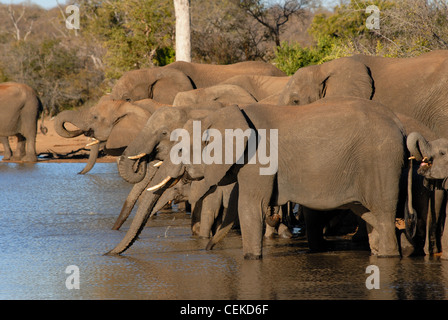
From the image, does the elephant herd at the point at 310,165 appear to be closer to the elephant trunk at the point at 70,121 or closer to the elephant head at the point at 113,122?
the elephant head at the point at 113,122

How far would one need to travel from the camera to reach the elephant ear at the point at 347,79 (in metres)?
10.1

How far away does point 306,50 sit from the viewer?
18.0 m

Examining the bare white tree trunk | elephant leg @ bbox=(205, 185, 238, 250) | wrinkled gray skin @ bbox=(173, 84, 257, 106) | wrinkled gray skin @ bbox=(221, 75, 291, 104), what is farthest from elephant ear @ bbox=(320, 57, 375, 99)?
the bare white tree trunk

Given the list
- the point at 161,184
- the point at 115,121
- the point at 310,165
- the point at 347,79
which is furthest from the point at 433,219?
the point at 115,121

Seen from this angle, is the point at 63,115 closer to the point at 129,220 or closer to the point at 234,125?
the point at 129,220

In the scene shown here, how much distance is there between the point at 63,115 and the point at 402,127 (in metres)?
5.86

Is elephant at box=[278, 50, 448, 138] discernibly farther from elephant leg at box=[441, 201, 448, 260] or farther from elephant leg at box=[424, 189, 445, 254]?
elephant leg at box=[441, 201, 448, 260]

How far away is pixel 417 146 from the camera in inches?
288

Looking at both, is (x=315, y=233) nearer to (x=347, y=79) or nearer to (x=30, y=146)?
(x=347, y=79)

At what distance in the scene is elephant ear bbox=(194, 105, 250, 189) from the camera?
7.39m

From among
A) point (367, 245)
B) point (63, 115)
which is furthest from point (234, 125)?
point (63, 115)

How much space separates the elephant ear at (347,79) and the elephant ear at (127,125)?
2.11 metres

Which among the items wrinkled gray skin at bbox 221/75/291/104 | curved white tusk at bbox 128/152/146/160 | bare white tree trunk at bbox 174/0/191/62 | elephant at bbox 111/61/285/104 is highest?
bare white tree trunk at bbox 174/0/191/62

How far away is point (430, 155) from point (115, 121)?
4703 millimetres
